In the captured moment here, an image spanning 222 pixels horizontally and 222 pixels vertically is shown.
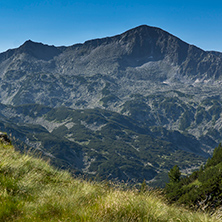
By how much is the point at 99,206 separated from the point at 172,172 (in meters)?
87.5

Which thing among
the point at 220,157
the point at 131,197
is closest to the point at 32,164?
the point at 131,197

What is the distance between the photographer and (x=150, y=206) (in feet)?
22.4

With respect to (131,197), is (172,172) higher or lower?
lower

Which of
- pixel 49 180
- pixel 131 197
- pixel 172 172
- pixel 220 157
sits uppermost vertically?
pixel 131 197

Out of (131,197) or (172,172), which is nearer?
(131,197)

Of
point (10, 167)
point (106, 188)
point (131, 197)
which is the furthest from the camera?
point (106, 188)

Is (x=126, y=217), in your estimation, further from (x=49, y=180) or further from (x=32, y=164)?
(x=32, y=164)

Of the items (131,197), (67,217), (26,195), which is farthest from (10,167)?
(131,197)

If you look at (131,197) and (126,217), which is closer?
(126,217)

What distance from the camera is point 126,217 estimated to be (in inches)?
235

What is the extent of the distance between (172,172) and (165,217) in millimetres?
86755

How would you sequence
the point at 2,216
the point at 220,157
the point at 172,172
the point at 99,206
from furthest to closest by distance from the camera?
1. the point at 172,172
2. the point at 220,157
3. the point at 99,206
4. the point at 2,216

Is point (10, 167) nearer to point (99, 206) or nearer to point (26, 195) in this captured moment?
point (26, 195)

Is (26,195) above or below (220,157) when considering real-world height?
above
